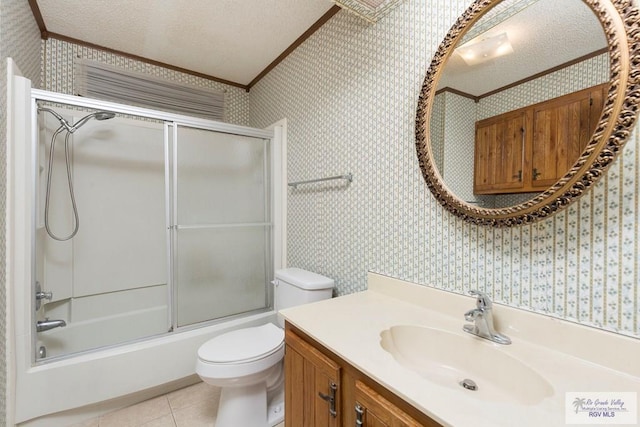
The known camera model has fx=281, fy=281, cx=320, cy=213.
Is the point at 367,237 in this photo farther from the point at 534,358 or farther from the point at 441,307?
the point at 534,358

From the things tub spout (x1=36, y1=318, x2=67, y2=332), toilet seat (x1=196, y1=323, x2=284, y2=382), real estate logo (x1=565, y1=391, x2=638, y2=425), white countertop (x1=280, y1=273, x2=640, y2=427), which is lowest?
toilet seat (x1=196, y1=323, x2=284, y2=382)

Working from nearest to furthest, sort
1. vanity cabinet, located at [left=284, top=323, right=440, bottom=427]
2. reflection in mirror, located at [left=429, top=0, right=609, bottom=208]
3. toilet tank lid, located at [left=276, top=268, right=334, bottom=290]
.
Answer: vanity cabinet, located at [left=284, top=323, right=440, bottom=427] < reflection in mirror, located at [left=429, top=0, right=609, bottom=208] < toilet tank lid, located at [left=276, top=268, right=334, bottom=290]

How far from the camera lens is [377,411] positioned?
73 centimetres

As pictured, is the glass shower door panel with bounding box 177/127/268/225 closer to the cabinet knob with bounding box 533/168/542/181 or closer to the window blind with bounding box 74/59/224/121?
the window blind with bounding box 74/59/224/121

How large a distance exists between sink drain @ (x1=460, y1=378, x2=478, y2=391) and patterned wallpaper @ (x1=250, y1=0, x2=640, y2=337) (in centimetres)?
30

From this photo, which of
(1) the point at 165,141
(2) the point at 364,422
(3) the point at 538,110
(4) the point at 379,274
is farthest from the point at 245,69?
(2) the point at 364,422

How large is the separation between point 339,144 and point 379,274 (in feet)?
2.60

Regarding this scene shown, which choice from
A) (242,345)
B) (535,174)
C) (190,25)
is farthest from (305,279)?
(190,25)

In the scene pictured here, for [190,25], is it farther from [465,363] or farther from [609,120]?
[465,363]

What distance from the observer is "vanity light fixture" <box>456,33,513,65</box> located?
3.21 feet

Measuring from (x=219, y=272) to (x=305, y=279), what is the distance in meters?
0.82

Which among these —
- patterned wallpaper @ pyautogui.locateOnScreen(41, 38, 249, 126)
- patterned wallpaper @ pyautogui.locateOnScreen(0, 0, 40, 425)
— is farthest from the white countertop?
patterned wallpaper @ pyautogui.locateOnScreen(41, 38, 249, 126)

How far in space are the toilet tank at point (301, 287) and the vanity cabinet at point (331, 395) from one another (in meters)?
0.51

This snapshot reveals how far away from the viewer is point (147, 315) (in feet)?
6.90
